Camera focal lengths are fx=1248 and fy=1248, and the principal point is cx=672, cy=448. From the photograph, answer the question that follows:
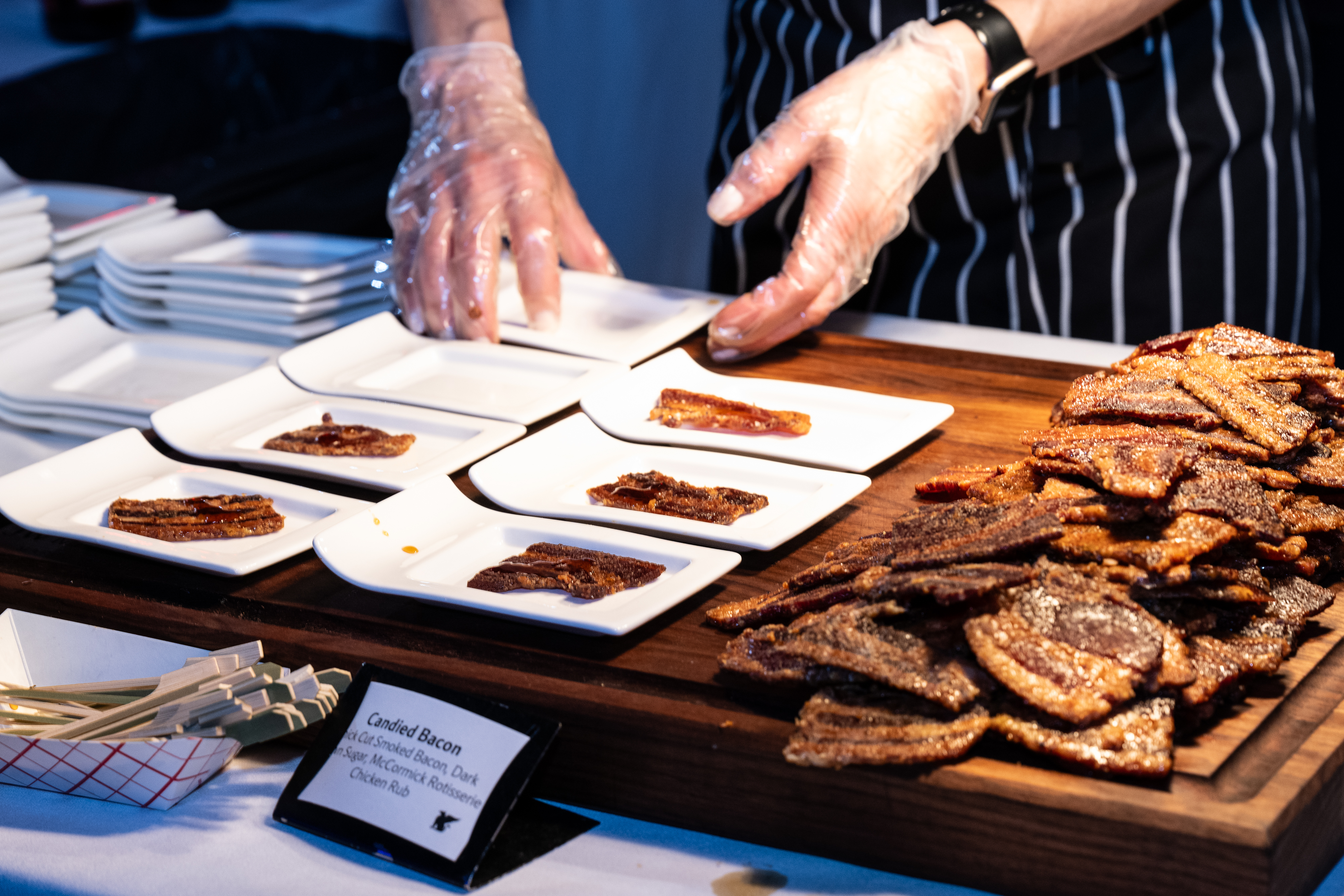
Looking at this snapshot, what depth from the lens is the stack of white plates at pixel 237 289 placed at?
242 centimetres

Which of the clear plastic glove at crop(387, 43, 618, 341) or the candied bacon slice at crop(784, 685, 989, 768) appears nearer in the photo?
the candied bacon slice at crop(784, 685, 989, 768)

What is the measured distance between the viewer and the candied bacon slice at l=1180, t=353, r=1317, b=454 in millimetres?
1499

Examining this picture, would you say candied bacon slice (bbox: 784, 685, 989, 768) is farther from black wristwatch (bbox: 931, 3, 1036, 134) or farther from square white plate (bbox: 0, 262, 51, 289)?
square white plate (bbox: 0, 262, 51, 289)

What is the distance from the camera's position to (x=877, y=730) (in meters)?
1.16

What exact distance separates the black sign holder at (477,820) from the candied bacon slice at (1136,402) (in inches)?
33.1

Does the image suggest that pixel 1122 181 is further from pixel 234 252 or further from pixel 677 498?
pixel 234 252

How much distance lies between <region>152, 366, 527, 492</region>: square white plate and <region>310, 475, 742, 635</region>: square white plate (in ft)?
0.30

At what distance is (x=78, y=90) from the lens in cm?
402

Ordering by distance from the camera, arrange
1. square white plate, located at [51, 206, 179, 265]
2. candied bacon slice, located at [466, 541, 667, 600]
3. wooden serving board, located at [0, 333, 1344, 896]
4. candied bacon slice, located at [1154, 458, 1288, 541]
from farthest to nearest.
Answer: square white plate, located at [51, 206, 179, 265]
candied bacon slice, located at [466, 541, 667, 600]
candied bacon slice, located at [1154, 458, 1288, 541]
wooden serving board, located at [0, 333, 1344, 896]

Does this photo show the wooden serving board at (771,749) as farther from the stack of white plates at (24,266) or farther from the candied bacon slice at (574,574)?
the stack of white plates at (24,266)

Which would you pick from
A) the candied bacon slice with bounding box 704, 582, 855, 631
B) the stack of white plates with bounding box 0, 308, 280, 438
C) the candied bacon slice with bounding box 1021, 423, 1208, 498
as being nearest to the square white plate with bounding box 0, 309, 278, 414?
the stack of white plates with bounding box 0, 308, 280, 438

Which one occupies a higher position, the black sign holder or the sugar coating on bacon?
the sugar coating on bacon

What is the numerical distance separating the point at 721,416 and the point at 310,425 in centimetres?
68


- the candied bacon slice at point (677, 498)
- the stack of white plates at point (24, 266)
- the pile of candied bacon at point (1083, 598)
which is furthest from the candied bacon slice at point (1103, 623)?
the stack of white plates at point (24, 266)
